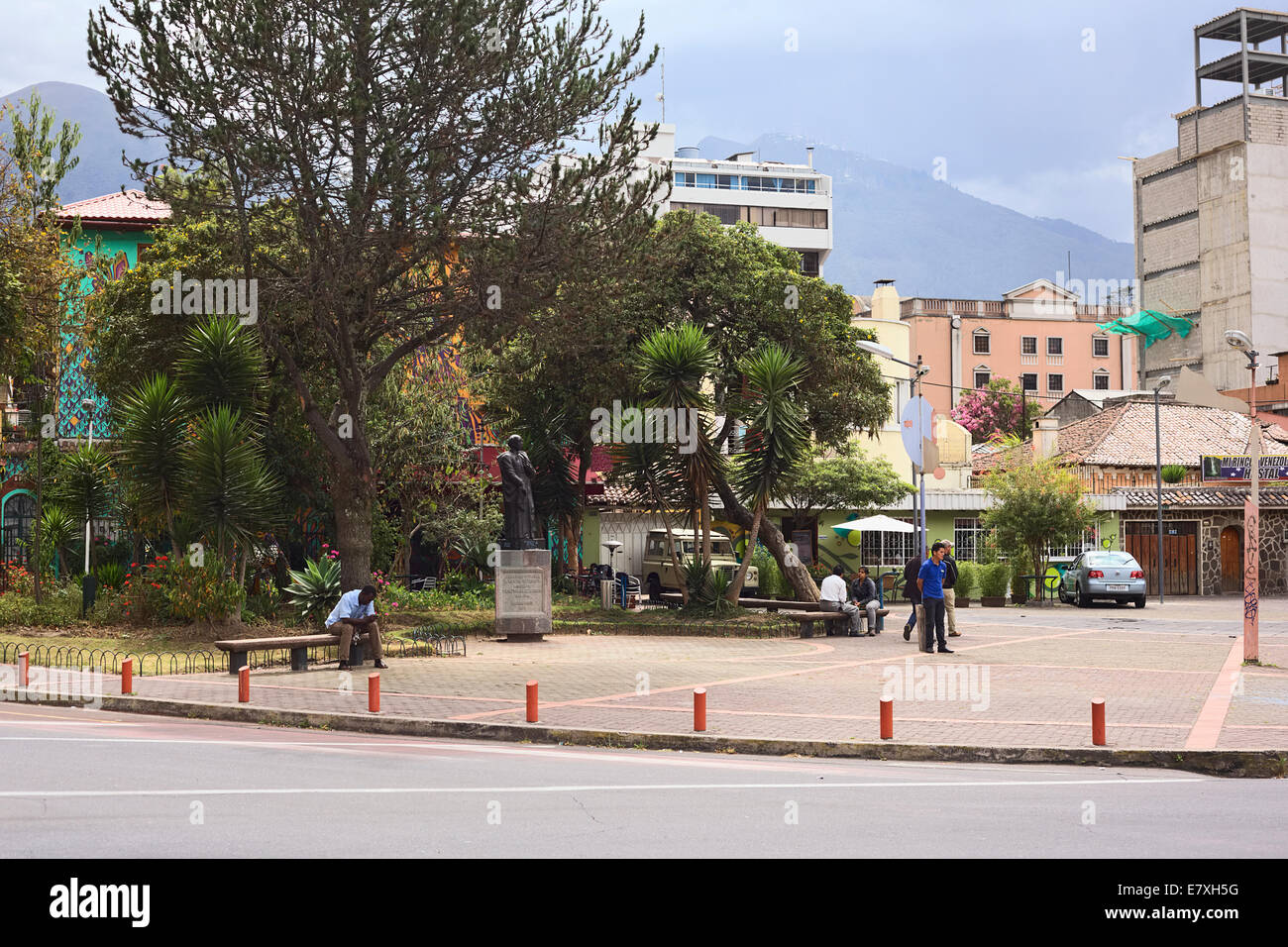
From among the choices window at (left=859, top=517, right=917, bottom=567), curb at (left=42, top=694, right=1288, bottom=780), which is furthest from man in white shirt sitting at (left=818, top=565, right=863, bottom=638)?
window at (left=859, top=517, right=917, bottom=567)

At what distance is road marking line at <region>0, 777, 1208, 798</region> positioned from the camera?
9070 mm

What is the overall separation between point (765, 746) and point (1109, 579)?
27674mm

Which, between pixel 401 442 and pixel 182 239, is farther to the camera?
pixel 401 442

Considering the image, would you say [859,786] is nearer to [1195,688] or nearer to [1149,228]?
[1195,688]

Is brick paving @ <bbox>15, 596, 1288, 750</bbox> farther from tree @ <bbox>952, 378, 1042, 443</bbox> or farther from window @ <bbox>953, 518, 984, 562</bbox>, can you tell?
tree @ <bbox>952, 378, 1042, 443</bbox>

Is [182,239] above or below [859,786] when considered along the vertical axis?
above

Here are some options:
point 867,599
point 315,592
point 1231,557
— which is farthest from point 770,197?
point 315,592

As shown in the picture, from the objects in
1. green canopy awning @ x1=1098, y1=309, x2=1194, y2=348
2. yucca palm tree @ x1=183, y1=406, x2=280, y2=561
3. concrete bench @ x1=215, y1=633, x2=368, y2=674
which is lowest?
concrete bench @ x1=215, y1=633, x2=368, y2=674

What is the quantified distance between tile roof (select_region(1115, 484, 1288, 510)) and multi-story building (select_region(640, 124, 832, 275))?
52.3 m

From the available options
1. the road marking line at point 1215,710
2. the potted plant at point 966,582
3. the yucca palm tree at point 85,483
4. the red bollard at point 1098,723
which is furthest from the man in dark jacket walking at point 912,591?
the yucca palm tree at point 85,483

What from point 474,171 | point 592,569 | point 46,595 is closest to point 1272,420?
point 592,569

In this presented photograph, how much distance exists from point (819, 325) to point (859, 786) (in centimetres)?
1935

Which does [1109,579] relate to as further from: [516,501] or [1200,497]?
[516,501]
